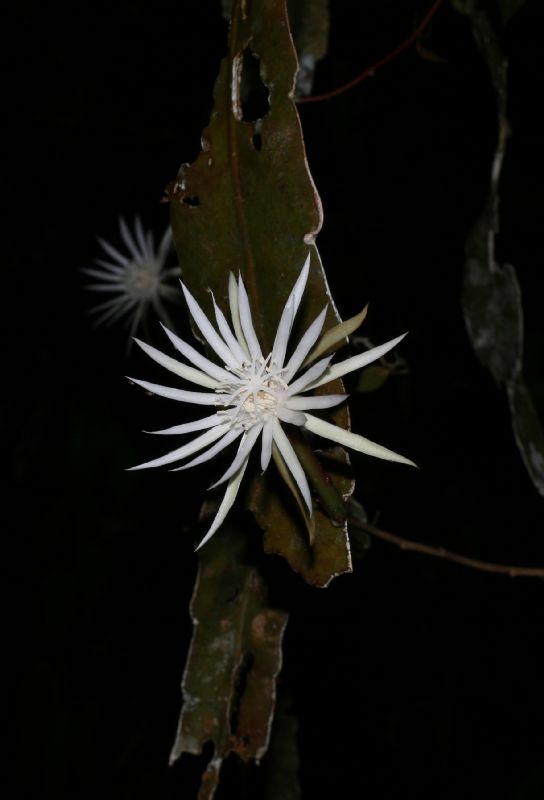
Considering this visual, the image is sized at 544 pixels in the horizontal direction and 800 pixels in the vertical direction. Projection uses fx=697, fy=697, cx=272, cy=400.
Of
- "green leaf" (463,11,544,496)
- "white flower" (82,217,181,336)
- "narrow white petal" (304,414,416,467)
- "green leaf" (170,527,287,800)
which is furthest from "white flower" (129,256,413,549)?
"white flower" (82,217,181,336)

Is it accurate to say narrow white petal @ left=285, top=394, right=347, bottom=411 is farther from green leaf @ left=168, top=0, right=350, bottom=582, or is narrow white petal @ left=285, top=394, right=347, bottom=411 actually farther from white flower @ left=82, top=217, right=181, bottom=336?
white flower @ left=82, top=217, right=181, bottom=336

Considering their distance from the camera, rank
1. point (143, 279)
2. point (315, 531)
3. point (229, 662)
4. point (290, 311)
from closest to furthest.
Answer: point (290, 311)
point (315, 531)
point (229, 662)
point (143, 279)

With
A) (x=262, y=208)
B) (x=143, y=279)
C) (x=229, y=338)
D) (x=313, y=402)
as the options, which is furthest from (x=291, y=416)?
(x=143, y=279)

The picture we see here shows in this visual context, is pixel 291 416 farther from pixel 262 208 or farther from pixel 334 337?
pixel 262 208

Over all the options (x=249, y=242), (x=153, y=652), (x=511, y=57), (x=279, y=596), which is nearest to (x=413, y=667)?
(x=153, y=652)

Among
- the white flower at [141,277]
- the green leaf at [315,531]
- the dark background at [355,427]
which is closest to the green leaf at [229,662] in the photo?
the dark background at [355,427]

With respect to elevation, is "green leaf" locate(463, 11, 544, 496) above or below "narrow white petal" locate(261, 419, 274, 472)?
above
